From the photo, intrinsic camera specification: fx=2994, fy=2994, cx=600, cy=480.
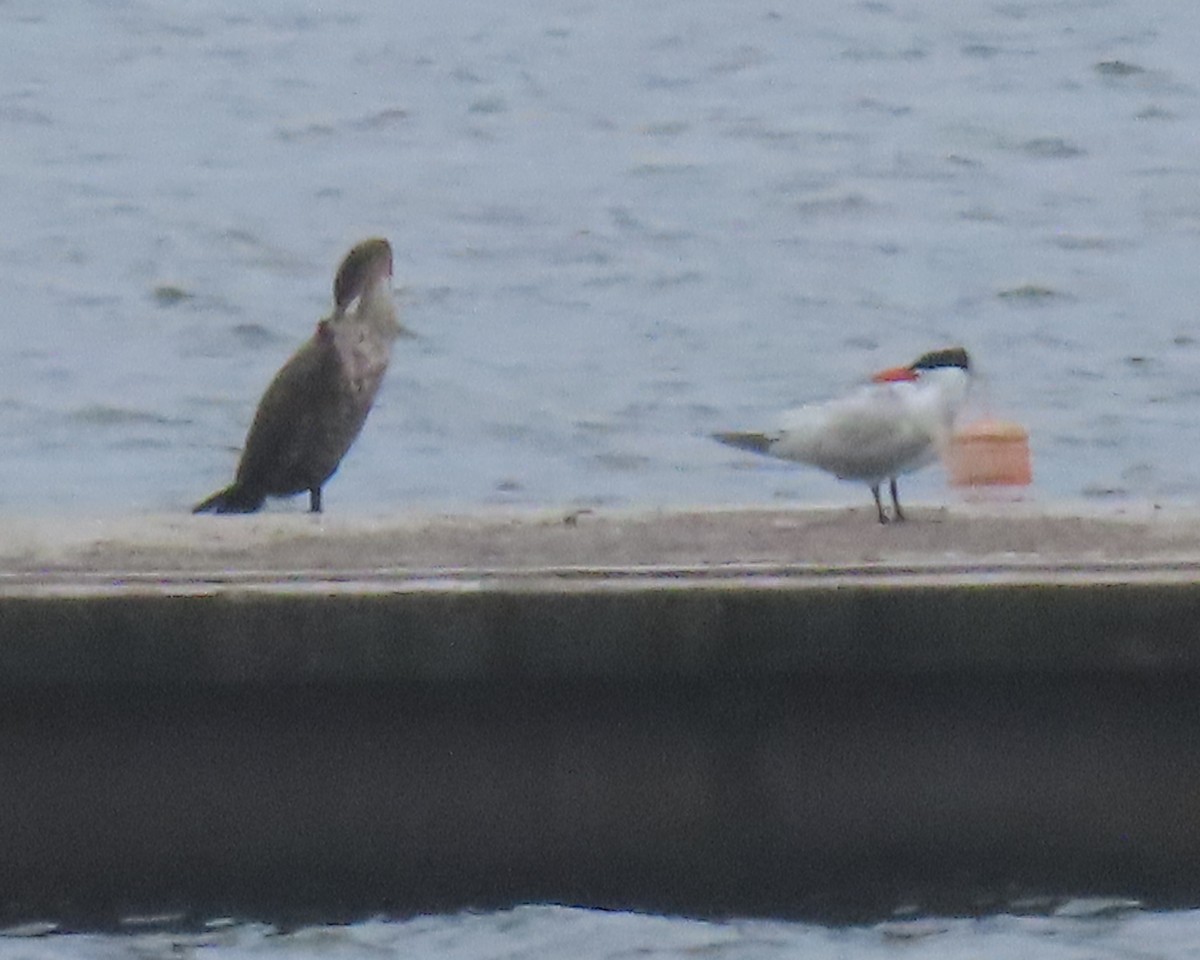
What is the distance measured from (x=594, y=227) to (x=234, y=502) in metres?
17.4

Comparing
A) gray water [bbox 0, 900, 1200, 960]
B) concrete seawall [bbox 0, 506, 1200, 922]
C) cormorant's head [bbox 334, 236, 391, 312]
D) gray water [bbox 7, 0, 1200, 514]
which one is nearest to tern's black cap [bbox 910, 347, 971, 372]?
concrete seawall [bbox 0, 506, 1200, 922]

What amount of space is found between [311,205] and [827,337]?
5.80m

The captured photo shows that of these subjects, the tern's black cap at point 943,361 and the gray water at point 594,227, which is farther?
the gray water at point 594,227

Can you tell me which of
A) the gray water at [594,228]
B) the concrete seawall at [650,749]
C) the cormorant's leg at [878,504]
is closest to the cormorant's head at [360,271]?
the cormorant's leg at [878,504]

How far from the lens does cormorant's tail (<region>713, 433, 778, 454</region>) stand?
6.90 metres

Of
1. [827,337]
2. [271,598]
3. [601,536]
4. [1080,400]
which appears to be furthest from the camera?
[827,337]

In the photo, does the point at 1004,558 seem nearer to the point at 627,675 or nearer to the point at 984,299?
the point at 627,675

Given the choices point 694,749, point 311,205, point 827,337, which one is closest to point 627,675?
point 694,749

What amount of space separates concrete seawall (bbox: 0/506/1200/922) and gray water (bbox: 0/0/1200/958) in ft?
24.0

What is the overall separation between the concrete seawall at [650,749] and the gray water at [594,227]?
24.0 ft

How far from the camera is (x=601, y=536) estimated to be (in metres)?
6.29

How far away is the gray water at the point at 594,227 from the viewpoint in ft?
59.0

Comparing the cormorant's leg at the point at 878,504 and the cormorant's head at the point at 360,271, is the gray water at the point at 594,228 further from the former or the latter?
the cormorant's leg at the point at 878,504

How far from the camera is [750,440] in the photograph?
694 centimetres
